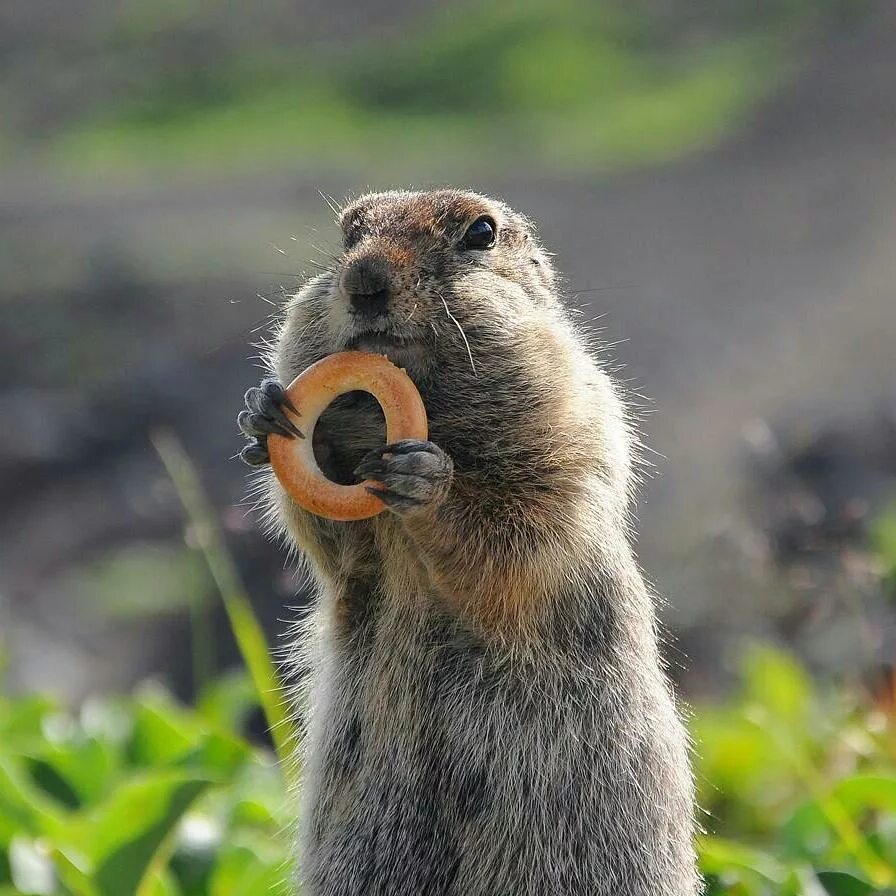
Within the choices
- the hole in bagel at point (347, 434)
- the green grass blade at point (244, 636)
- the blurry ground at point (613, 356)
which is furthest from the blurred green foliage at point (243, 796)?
the hole in bagel at point (347, 434)

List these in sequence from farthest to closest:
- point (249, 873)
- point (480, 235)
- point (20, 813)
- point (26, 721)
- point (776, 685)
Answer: point (776, 685) → point (26, 721) → point (20, 813) → point (249, 873) → point (480, 235)

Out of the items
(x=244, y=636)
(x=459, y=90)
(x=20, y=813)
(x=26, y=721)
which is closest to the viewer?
(x=20, y=813)

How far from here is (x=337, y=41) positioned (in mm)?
24594

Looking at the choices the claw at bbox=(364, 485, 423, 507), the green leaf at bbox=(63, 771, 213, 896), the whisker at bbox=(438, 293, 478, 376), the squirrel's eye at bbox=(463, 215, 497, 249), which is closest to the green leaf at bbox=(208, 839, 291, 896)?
the green leaf at bbox=(63, 771, 213, 896)

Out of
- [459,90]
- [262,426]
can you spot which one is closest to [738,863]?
[262,426]

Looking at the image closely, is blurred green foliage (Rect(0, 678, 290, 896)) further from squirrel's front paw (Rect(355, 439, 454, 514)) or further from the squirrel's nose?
the squirrel's nose

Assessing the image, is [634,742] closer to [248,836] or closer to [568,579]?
[568,579]

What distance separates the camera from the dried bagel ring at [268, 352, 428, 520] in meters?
3.20

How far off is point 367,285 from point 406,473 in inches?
19.6

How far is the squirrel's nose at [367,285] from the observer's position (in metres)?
3.29

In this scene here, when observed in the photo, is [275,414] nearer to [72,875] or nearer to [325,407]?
[325,407]

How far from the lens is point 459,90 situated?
22.4 metres

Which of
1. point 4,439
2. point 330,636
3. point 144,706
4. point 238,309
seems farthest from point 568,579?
point 238,309

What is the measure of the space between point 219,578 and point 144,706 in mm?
635
